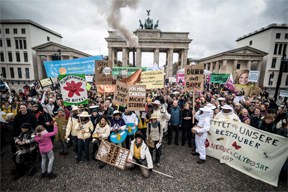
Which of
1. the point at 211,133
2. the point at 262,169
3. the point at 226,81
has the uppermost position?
the point at 226,81

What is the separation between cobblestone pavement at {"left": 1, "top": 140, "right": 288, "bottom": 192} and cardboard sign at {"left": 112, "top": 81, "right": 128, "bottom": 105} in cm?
217

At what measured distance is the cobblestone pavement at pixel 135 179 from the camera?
3.34 m

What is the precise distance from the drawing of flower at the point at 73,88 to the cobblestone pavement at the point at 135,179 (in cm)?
233

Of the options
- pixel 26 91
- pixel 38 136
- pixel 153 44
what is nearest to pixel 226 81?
pixel 38 136

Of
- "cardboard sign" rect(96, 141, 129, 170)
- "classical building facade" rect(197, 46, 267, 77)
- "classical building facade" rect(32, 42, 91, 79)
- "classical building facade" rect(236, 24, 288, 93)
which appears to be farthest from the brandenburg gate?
"cardboard sign" rect(96, 141, 129, 170)

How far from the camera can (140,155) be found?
3.79 metres

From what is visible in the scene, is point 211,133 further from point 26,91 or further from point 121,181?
point 26,91

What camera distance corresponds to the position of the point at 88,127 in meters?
4.22

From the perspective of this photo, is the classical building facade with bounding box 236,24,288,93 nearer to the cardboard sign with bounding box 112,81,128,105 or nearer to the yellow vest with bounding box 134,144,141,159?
the cardboard sign with bounding box 112,81,128,105

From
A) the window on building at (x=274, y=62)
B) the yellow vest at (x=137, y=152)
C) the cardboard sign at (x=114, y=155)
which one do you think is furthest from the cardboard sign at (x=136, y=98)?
the window on building at (x=274, y=62)

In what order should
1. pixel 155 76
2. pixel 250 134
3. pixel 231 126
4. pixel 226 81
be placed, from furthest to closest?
pixel 226 81 → pixel 155 76 → pixel 231 126 → pixel 250 134

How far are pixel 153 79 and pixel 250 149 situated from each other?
16.7ft

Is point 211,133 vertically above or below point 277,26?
below

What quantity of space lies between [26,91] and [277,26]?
190ft
